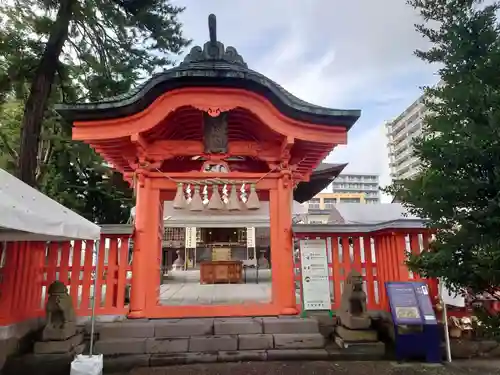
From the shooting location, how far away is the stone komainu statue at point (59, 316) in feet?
13.4

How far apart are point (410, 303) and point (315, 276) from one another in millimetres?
1322

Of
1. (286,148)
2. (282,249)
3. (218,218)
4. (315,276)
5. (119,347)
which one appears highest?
(286,148)

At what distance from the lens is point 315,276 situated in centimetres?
503

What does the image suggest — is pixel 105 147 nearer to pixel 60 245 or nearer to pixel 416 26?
pixel 60 245

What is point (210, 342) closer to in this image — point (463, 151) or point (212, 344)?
point (212, 344)

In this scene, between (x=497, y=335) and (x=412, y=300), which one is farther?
(x=412, y=300)

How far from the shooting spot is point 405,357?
409 cm

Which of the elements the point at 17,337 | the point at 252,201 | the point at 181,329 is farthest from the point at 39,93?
the point at 181,329

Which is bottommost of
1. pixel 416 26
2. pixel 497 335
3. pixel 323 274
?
pixel 497 335

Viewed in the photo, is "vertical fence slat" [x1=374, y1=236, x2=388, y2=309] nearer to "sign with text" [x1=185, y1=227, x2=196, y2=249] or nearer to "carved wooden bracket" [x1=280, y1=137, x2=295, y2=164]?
"carved wooden bracket" [x1=280, y1=137, x2=295, y2=164]

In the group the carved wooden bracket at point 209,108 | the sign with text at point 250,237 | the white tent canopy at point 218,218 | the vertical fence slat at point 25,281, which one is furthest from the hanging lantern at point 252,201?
the sign with text at point 250,237

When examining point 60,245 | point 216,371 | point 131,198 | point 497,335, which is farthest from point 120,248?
point 131,198

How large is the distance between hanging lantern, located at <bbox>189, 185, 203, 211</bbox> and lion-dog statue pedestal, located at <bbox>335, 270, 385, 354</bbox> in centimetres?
241

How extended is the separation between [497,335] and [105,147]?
17.6ft
